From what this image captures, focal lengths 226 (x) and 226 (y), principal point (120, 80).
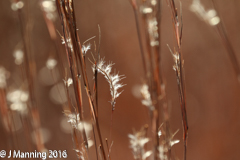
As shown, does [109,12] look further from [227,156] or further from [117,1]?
[227,156]

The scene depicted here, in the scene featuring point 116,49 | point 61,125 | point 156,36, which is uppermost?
point 116,49

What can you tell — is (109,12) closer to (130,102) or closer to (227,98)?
(130,102)

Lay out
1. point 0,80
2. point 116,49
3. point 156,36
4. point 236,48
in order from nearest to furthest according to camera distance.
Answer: point 156,36, point 0,80, point 236,48, point 116,49

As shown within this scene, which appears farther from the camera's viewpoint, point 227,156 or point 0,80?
point 227,156

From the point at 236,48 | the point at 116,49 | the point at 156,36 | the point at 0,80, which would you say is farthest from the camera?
the point at 116,49

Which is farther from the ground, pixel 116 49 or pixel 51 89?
pixel 116 49

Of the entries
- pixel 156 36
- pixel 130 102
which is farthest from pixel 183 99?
pixel 130 102
